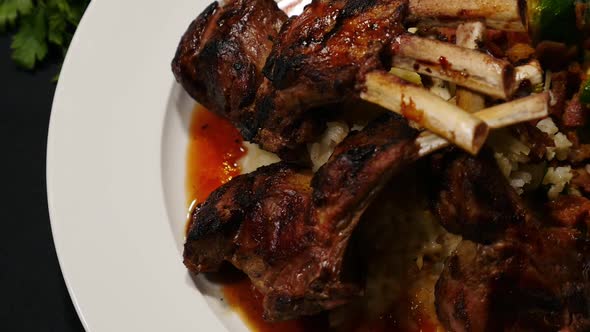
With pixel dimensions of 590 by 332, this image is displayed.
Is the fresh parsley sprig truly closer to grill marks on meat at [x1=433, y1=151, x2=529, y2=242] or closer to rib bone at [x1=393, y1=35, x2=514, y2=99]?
rib bone at [x1=393, y1=35, x2=514, y2=99]

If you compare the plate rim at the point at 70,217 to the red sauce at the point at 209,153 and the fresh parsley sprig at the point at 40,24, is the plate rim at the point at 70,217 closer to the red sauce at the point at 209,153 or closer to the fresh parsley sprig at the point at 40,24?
the red sauce at the point at 209,153

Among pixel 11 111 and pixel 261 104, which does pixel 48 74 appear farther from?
pixel 261 104

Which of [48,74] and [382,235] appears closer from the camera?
[382,235]

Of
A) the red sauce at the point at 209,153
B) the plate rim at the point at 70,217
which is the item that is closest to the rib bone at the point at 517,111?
the plate rim at the point at 70,217

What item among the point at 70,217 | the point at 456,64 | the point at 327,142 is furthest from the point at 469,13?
the point at 70,217

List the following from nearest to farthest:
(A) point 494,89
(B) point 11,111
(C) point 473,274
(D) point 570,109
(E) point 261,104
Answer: (A) point 494,89 → (C) point 473,274 → (E) point 261,104 → (D) point 570,109 → (B) point 11,111

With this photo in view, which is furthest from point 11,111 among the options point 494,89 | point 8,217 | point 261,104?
point 494,89

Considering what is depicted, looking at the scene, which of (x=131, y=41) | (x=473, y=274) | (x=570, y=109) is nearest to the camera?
(x=473, y=274)
